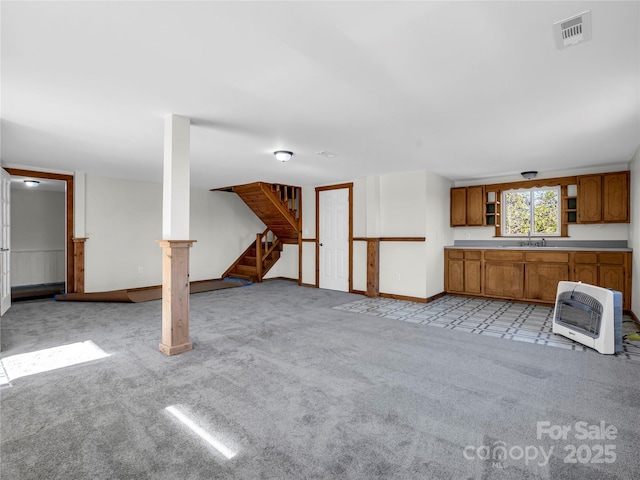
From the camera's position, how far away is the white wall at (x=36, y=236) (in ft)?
23.4

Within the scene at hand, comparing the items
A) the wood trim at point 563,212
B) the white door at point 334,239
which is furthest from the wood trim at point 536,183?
the white door at point 334,239

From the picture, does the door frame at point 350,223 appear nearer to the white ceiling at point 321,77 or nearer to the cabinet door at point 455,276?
the cabinet door at point 455,276

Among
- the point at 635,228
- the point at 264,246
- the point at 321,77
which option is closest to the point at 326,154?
the point at 321,77

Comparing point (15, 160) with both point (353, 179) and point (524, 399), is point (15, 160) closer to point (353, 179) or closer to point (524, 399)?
point (353, 179)

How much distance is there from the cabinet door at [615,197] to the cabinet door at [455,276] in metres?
2.25

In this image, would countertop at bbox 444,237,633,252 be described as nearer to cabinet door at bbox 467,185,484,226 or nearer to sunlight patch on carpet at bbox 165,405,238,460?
cabinet door at bbox 467,185,484,226

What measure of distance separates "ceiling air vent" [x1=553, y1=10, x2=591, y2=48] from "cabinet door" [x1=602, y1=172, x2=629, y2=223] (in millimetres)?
4366

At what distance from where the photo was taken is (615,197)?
16.4ft

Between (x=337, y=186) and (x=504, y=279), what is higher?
(x=337, y=186)

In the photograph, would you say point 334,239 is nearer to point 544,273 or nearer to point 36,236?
point 544,273

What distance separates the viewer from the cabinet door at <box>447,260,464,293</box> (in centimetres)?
→ 615

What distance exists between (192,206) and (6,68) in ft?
18.0

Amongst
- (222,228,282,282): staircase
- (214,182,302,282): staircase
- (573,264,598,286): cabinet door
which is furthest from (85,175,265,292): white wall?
(573,264,598,286): cabinet door

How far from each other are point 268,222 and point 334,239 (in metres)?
2.01
